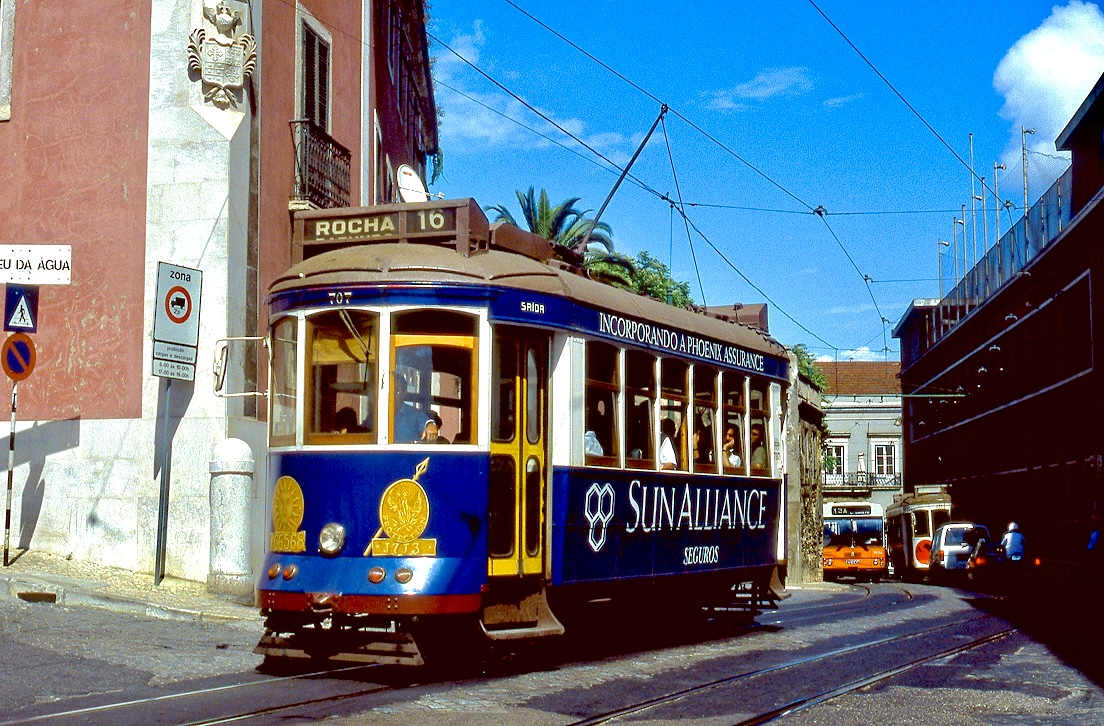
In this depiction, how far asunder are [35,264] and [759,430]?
7303 millimetres

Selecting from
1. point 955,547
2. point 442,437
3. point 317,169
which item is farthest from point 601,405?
point 955,547

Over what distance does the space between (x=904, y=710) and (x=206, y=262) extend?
32.5 ft

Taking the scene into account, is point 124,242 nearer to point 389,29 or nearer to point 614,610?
point 614,610

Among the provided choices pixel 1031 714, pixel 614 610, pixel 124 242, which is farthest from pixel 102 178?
pixel 1031 714

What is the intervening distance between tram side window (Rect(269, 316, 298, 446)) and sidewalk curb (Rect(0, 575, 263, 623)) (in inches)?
136

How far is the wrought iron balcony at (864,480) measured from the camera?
8006cm

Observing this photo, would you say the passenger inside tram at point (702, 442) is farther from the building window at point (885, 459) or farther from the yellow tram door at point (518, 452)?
the building window at point (885, 459)

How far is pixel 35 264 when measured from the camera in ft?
47.4

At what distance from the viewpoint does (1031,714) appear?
9164mm

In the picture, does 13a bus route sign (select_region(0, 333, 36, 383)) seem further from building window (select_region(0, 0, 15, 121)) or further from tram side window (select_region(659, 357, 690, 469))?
tram side window (select_region(659, 357, 690, 469))

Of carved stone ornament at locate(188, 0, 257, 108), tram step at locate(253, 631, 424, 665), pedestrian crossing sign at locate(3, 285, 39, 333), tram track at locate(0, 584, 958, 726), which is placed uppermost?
carved stone ornament at locate(188, 0, 257, 108)

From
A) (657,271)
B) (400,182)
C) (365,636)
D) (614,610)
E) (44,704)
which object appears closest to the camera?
(44,704)

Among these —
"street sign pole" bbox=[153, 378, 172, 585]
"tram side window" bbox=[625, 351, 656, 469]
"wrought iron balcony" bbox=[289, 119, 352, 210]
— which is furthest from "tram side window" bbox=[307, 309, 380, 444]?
"wrought iron balcony" bbox=[289, 119, 352, 210]

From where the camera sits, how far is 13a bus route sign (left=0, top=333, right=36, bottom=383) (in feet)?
47.3
